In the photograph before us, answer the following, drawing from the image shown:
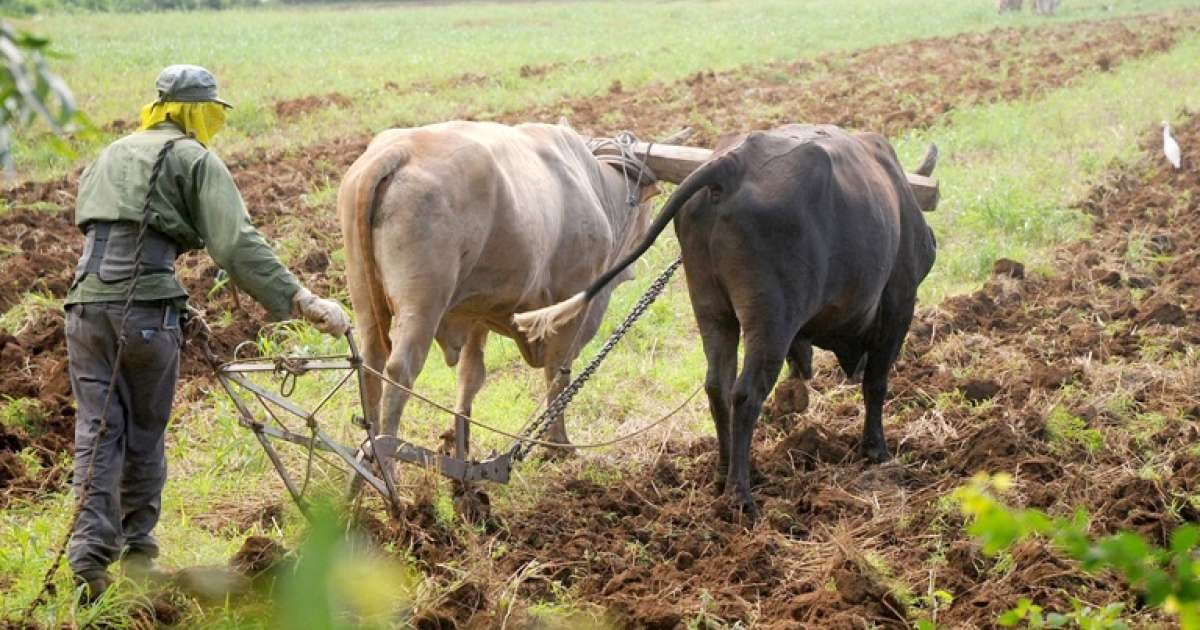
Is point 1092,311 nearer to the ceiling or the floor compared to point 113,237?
nearer to the floor

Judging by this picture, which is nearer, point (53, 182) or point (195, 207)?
point (195, 207)

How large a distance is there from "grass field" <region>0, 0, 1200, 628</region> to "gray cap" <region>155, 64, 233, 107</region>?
4.94ft

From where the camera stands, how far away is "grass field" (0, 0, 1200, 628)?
6.12 meters

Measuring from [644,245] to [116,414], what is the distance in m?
2.31

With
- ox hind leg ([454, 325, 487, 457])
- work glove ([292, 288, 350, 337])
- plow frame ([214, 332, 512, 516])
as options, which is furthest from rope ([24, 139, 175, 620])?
ox hind leg ([454, 325, 487, 457])

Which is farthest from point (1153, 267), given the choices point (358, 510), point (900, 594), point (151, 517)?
point (151, 517)

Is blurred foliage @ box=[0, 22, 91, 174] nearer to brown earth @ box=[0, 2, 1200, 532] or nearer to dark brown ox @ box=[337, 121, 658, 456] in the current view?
dark brown ox @ box=[337, 121, 658, 456]

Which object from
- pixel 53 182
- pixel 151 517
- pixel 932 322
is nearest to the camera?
pixel 151 517

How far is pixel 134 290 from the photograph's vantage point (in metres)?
4.93

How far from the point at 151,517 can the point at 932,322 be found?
5711 mm

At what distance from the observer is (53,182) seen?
13391mm

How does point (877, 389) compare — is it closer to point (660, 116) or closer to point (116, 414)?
point (116, 414)

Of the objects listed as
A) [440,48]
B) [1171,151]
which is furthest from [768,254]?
[440,48]

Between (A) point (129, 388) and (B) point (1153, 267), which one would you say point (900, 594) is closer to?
(A) point (129, 388)
